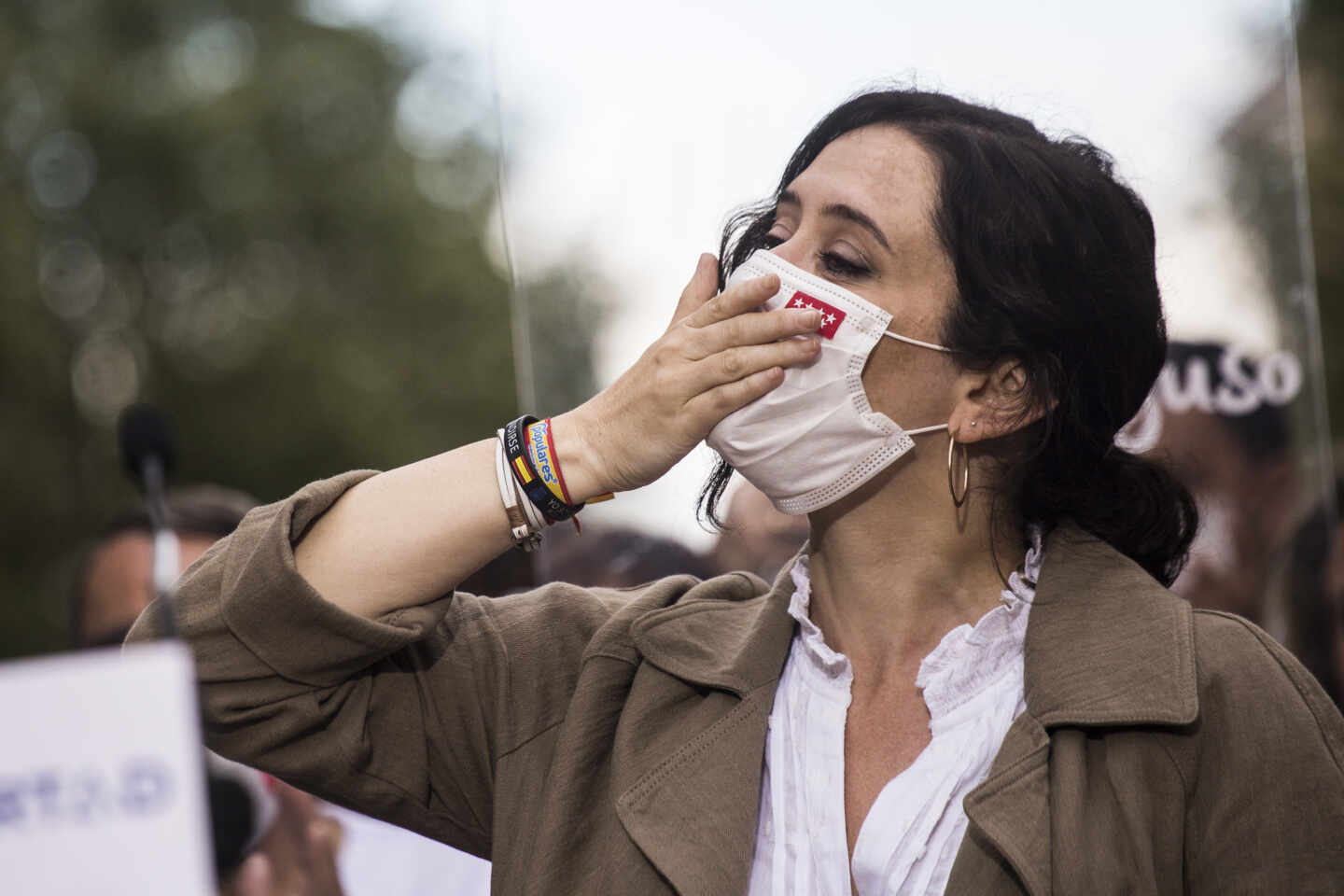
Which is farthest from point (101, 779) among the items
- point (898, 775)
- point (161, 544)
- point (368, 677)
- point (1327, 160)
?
point (1327, 160)

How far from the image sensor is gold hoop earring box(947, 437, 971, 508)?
9.07 feet

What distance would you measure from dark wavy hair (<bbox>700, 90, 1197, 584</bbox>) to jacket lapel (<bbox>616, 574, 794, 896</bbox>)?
552 mm

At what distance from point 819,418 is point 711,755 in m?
0.61

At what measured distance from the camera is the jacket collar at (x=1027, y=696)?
2281 millimetres

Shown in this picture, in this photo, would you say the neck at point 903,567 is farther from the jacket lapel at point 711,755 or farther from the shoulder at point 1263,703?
the shoulder at point 1263,703

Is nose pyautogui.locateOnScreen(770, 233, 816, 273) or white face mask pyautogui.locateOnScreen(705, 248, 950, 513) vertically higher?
nose pyautogui.locateOnScreen(770, 233, 816, 273)

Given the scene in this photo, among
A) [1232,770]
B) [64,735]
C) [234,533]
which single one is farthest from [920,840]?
[64,735]

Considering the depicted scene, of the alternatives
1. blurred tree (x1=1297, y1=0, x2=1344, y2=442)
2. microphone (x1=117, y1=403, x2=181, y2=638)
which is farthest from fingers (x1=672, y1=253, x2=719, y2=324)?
blurred tree (x1=1297, y1=0, x2=1344, y2=442)

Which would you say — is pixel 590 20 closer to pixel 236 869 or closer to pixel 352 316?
pixel 236 869

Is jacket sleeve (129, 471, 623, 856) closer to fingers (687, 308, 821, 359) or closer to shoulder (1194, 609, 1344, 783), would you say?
fingers (687, 308, 821, 359)

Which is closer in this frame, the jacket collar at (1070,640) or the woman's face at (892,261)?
the jacket collar at (1070,640)

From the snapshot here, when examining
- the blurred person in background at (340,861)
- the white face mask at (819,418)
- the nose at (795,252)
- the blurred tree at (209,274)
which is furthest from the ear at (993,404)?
the blurred tree at (209,274)

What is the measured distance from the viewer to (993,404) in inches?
110

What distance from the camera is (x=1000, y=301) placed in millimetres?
2713
